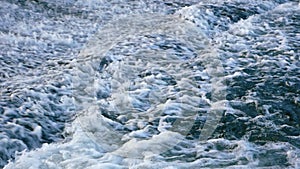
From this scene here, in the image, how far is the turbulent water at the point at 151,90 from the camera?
15.2 ft

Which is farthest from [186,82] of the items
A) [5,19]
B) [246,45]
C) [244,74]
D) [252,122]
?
[5,19]

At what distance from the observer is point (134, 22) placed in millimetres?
9750

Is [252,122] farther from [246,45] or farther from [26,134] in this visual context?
[246,45]

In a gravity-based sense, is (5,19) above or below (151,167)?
above

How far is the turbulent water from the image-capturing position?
4621 mm

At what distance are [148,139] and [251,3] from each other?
274 inches

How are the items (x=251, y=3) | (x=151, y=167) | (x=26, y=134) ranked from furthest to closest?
(x=251, y=3) → (x=26, y=134) → (x=151, y=167)

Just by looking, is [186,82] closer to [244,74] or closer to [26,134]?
[244,74]

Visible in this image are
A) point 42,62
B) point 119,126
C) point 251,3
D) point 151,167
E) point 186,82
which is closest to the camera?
point 151,167

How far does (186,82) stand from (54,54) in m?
2.53

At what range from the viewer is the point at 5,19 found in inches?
383

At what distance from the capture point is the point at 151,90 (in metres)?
6.18

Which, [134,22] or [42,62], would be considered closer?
[42,62]

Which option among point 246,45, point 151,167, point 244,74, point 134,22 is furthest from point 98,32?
point 151,167
